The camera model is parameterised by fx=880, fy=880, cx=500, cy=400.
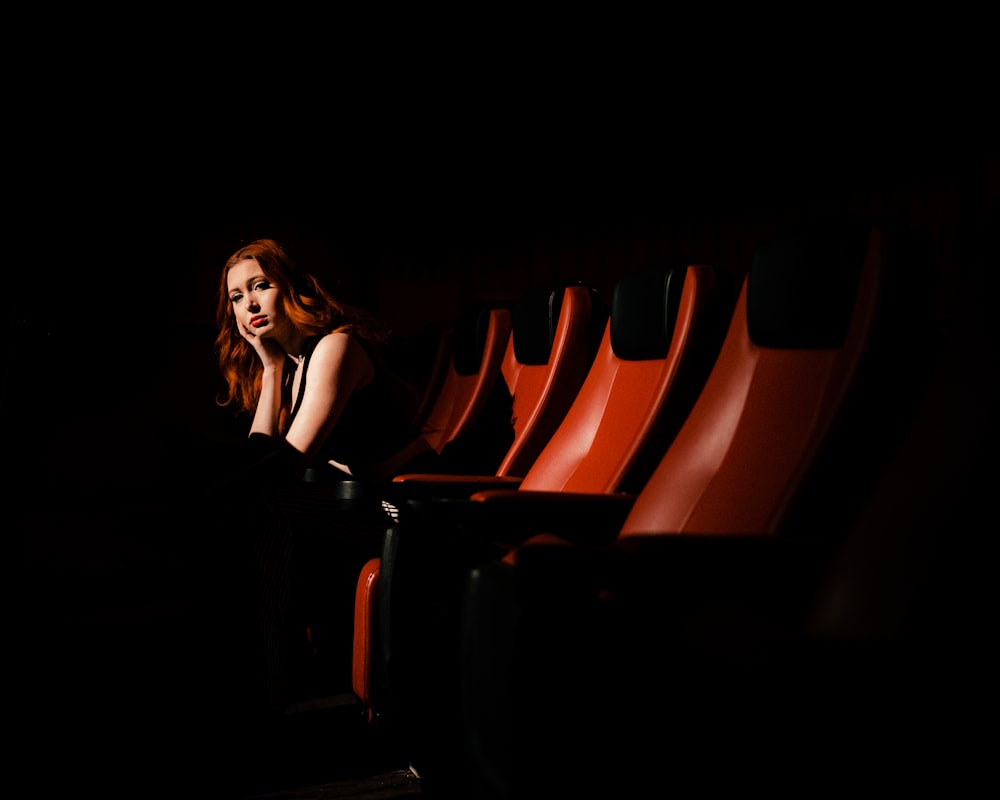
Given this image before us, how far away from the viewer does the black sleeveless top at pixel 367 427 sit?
1869 mm

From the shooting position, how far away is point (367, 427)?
1.89 m

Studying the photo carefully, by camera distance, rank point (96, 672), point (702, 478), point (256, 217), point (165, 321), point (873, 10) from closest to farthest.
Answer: point (702, 478)
point (96, 672)
point (873, 10)
point (165, 321)
point (256, 217)

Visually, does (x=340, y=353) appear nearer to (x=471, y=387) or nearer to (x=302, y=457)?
(x=302, y=457)

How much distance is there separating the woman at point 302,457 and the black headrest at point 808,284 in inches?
29.0

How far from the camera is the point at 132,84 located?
123 inches

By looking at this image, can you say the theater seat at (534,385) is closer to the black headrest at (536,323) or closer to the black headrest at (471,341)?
the black headrest at (536,323)

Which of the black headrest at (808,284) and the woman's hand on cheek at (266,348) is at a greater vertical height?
the black headrest at (808,284)

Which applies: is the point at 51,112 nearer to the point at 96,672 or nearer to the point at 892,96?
the point at 96,672

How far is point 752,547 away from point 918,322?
261mm

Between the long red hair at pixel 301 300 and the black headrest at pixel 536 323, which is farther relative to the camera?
the long red hair at pixel 301 300

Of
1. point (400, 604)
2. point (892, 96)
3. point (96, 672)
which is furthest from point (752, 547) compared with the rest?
point (892, 96)

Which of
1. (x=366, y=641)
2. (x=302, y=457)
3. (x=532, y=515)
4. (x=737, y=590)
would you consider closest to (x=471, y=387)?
(x=302, y=457)

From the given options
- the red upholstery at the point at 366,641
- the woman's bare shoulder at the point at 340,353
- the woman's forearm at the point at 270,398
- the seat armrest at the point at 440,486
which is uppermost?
the woman's bare shoulder at the point at 340,353

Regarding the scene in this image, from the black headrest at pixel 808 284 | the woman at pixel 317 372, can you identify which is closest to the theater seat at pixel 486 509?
the black headrest at pixel 808 284
